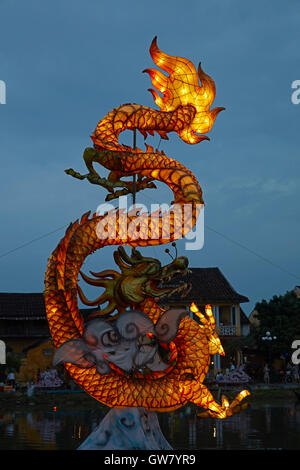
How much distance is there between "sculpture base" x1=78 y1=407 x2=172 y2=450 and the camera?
23.1 feet

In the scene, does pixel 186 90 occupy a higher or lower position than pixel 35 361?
higher

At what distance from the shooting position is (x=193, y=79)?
853 centimetres

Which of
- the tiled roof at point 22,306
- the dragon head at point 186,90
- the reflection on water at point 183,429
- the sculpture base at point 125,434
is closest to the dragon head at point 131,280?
the sculpture base at point 125,434

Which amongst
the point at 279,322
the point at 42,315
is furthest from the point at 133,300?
the point at 279,322

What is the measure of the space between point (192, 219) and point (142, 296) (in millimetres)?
1273

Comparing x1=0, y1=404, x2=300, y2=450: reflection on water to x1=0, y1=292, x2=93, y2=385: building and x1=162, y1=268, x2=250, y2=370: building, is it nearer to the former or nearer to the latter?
x1=0, y1=292, x2=93, y2=385: building

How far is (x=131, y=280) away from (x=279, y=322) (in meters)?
20.0

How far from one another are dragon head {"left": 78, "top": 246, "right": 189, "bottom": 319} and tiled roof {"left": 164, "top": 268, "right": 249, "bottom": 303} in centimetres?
1877

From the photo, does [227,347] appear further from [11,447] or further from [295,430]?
[11,447]

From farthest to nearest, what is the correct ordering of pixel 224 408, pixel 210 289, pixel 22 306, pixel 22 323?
pixel 210 289
pixel 22 306
pixel 22 323
pixel 224 408

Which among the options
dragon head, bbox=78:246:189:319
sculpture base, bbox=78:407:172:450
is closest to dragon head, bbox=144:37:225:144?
dragon head, bbox=78:246:189:319

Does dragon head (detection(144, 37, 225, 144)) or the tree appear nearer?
dragon head (detection(144, 37, 225, 144))

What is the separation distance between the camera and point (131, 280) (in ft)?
24.5

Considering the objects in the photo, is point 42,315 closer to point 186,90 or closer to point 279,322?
point 279,322
